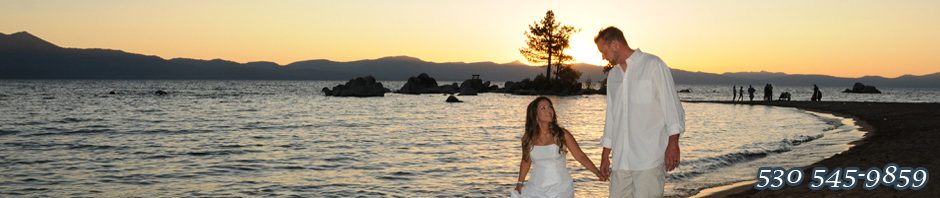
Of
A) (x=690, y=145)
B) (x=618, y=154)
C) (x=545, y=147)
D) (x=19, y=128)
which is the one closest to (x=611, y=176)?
(x=618, y=154)

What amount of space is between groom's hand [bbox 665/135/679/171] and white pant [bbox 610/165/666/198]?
0.27 ft

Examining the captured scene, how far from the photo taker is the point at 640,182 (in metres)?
5.26

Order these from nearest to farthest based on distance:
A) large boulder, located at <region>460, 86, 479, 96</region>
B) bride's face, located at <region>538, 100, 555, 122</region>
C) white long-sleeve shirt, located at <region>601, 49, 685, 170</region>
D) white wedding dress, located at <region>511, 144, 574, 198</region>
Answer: white long-sleeve shirt, located at <region>601, 49, 685, 170</region> < bride's face, located at <region>538, 100, 555, 122</region> < white wedding dress, located at <region>511, 144, 574, 198</region> < large boulder, located at <region>460, 86, 479, 96</region>

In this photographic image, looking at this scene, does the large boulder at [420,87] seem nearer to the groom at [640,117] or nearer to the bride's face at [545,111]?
the bride's face at [545,111]

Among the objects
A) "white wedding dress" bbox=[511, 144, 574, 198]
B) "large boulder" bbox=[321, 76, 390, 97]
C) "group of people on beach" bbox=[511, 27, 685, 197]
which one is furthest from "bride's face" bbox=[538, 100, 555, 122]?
"large boulder" bbox=[321, 76, 390, 97]

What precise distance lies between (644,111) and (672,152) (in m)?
0.33

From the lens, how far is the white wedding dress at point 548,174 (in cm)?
702

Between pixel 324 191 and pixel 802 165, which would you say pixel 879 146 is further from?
pixel 324 191

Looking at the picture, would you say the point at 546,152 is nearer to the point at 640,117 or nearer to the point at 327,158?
the point at 640,117

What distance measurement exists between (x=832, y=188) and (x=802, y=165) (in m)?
7.15

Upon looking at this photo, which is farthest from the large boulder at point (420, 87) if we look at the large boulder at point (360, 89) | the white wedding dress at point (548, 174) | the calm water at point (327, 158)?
the white wedding dress at point (548, 174)

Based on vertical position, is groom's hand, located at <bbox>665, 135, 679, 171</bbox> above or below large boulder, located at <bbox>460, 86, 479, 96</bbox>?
above

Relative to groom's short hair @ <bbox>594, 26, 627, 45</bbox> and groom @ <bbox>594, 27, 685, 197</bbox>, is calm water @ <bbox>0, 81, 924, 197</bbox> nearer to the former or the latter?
groom @ <bbox>594, 27, 685, 197</bbox>

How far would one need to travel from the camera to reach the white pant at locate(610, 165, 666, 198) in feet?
17.2
